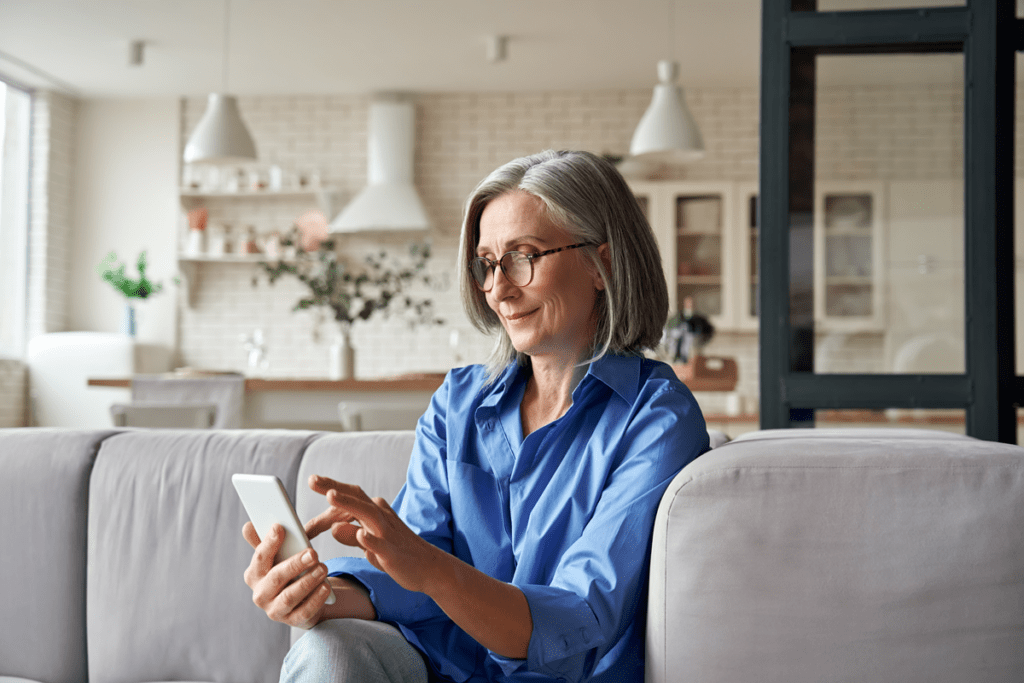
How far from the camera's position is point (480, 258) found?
1.41 meters

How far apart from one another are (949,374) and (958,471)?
101 centimetres

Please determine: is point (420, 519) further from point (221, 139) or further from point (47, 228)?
point (47, 228)

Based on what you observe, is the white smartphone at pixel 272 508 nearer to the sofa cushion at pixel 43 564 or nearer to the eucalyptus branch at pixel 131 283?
the sofa cushion at pixel 43 564

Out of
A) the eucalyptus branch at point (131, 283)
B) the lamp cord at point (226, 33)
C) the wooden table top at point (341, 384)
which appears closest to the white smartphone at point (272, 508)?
the wooden table top at point (341, 384)

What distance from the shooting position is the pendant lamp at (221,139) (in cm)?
461

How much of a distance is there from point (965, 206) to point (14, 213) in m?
6.69

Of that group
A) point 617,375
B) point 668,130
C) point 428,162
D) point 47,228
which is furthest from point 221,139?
point 617,375

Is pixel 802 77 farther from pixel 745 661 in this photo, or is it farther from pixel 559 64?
pixel 559 64

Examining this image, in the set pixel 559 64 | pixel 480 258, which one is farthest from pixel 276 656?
pixel 559 64

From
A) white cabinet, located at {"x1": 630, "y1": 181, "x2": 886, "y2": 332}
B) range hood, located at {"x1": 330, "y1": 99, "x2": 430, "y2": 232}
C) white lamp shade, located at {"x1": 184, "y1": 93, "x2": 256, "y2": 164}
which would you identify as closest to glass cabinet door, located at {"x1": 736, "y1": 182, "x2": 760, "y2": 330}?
white cabinet, located at {"x1": 630, "y1": 181, "x2": 886, "y2": 332}

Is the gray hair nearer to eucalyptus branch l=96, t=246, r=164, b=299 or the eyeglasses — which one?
the eyeglasses

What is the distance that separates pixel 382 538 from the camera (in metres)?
0.95

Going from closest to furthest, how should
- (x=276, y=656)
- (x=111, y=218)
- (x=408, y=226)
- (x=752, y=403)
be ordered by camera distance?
1. (x=276, y=656)
2. (x=752, y=403)
3. (x=408, y=226)
4. (x=111, y=218)

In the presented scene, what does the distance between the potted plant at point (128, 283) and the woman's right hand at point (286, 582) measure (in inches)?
224
